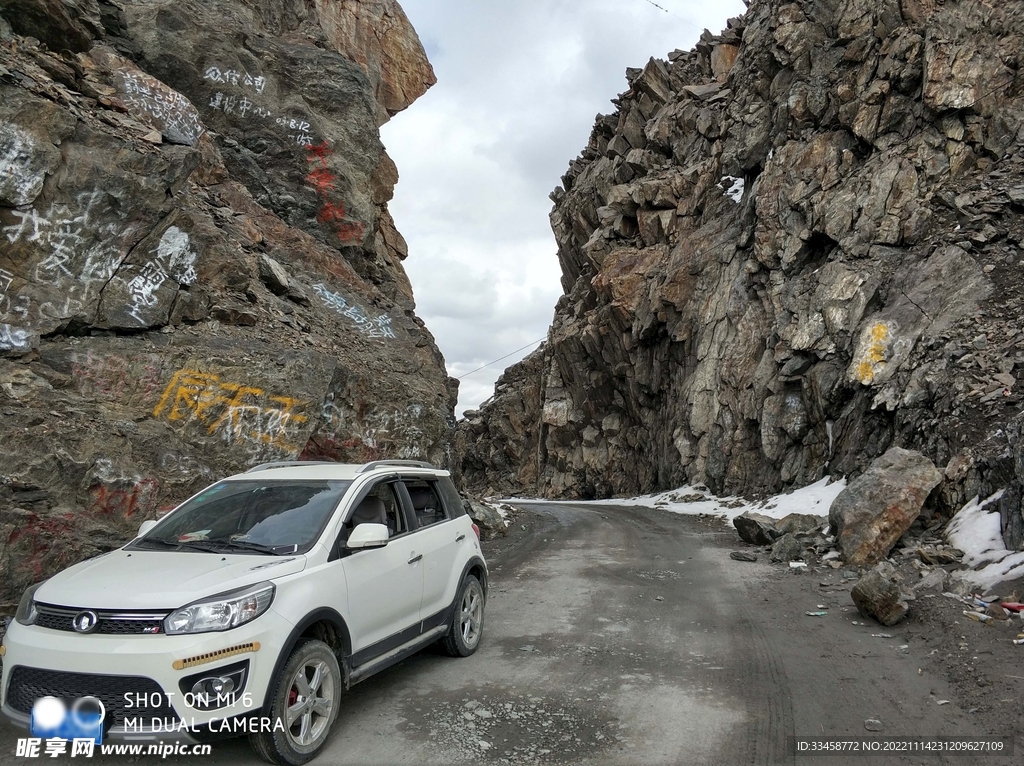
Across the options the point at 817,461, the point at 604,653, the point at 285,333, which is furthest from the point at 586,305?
the point at 604,653

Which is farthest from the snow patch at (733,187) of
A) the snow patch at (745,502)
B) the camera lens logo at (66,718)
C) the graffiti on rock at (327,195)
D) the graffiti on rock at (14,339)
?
the camera lens logo at (66,718)

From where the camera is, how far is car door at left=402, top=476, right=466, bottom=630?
17.7 ft

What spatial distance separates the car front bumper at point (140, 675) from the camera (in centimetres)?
339

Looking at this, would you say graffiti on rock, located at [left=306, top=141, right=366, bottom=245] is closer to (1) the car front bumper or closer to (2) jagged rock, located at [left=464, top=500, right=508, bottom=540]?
(2) jagged rock, located at [left=464, top=500, right=508, bottom=540]

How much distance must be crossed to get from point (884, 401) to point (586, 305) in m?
23.1

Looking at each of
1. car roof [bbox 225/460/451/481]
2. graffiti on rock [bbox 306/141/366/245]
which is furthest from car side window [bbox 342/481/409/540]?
graffiti on rock [bbox 306/141/366/245]

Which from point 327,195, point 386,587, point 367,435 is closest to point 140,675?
point 386,587

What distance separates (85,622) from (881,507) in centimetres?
1027

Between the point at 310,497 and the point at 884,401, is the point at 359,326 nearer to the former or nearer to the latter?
the point at 310,497

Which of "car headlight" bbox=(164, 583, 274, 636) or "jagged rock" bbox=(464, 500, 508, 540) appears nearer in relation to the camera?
"car headlight" bbox=(164, 583, 274, 636)

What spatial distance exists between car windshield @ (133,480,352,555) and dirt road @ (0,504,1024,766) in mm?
1199

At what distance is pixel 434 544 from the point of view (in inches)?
221

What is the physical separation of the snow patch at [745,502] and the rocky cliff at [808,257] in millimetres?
764

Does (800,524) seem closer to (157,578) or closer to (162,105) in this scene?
(157,578)
